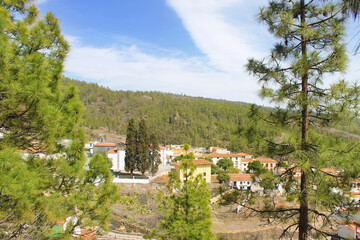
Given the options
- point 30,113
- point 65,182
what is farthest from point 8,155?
point 65,182

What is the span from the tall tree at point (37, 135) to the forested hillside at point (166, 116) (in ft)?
194

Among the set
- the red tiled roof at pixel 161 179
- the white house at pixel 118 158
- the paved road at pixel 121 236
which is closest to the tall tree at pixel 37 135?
the paved road at pixel 121 236

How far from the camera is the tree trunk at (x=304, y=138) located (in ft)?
12.2

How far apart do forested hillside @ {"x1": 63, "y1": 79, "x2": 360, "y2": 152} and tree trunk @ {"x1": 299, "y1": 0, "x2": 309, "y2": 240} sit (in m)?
59.0

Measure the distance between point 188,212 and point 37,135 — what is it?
19.0 ft

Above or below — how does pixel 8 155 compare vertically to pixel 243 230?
above

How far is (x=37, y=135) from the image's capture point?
168 inches

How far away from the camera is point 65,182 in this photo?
16.5 feet

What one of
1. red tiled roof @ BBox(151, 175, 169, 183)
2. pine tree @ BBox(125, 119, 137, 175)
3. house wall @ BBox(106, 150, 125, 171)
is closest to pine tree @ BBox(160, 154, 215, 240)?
red tiled roof @ BBox(151, 175, 169, 183)

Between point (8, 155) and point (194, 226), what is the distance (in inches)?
261

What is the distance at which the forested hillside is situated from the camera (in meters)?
81.9

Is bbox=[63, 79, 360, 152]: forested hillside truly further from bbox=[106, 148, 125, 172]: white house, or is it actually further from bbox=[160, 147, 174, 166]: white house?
bbox=[106, 148, 125, 172]: white house

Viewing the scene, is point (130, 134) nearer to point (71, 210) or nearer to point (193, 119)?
point (71, 210)

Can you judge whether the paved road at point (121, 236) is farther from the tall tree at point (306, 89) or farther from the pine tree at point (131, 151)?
the tall tree at point (306, 89)
